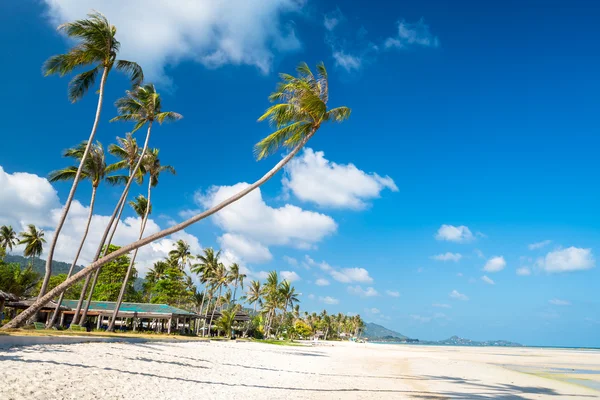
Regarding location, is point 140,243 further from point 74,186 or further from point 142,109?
point 142,109

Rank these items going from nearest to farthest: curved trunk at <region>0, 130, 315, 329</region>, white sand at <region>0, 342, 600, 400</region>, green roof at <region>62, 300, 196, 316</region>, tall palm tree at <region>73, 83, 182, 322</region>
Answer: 1. white sand at <region>0, 342, 600, 400</region>
2. curved trunk at <region>0, 130, 315, 329</region>
3. tall palm tree at <region>73, 83, 182, 322</region>
4. green roof at <region>62, 300, 196, 316</region>

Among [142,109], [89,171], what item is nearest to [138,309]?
[89,171]

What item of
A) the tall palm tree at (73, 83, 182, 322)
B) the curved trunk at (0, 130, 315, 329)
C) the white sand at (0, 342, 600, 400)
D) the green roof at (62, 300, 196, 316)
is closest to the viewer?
the white sand at (0, 342, 600, 400)

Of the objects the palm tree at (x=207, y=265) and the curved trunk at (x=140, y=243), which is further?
the palm tree at (x=207, y=265)

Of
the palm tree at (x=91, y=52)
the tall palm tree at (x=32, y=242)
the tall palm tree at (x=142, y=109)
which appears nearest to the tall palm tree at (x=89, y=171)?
the tall palm tree at (x=142, y=109)

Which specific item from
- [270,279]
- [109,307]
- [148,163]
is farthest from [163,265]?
[148,163]

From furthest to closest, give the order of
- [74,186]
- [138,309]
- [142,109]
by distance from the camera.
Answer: [138,309]
[142,109]
[74,186]

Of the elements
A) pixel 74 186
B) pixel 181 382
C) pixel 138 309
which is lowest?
pixel 181 382

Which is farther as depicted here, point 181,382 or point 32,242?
point 32,242

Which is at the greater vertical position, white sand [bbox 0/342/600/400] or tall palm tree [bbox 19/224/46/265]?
tall palm tree [bbox 19/224/46/265]

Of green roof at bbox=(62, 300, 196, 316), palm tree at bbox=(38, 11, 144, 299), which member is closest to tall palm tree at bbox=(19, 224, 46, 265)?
green roof at bbox=(62, 300, 196, 316)

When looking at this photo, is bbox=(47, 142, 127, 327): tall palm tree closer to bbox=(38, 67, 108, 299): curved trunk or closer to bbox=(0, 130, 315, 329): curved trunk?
bbox=(38, 67, 108, 299): curved trunk

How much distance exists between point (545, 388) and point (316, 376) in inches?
406

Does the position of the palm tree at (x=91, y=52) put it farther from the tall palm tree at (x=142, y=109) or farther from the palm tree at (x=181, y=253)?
the palm tree at (x=181, y=253)
